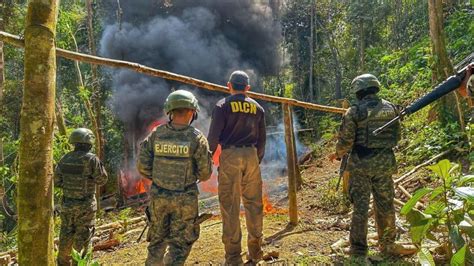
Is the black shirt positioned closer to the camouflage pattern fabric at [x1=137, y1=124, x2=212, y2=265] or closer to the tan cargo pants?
the tan cargo pants

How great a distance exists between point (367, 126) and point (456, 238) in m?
1.84

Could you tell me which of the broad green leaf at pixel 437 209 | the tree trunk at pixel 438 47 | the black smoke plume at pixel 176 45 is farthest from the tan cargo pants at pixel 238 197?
the black smoke plume at pixel 176 45

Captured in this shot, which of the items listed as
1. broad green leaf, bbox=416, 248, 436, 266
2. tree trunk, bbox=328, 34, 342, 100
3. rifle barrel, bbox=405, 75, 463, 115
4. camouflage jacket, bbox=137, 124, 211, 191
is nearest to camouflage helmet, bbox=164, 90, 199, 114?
camouflage jacket, bbox=137, 124, 211, 191

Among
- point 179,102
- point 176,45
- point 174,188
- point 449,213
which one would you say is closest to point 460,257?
point 449,213

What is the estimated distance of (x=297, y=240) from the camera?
4.98m

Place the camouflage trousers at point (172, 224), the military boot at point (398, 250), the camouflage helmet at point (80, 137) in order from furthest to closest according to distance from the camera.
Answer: the camouflage helmet at point (80, 137), the military boot at point (398, 250), the camouflage trousers at point (172, 224)

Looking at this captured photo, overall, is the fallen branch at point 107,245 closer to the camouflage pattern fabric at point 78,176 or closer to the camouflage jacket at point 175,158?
the camouflage pattern fabric at point 78,176

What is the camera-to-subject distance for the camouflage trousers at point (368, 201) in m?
4.08

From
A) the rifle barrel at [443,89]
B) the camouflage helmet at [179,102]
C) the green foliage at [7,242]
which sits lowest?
the green foliage at [7,242]

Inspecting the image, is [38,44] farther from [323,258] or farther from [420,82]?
[420,82]

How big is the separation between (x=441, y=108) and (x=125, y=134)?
40.5 ft

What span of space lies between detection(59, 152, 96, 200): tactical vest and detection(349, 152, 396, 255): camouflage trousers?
2.98 m

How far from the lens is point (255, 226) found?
4219 mm

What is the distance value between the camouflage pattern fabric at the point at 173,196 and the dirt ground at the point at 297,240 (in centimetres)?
91
